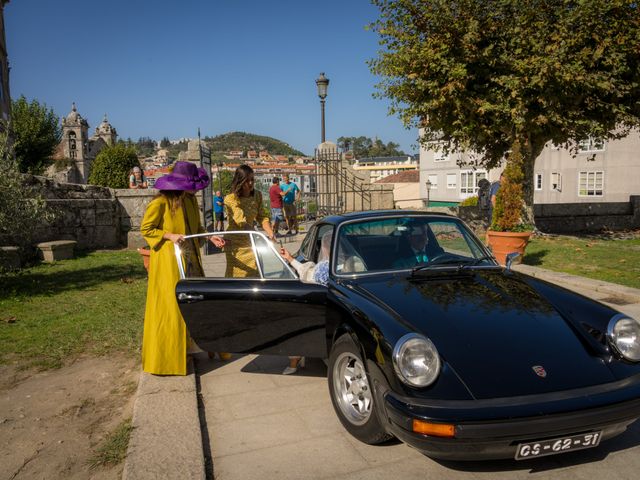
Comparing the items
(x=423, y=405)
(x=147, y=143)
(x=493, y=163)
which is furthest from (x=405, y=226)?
(x=147, y=143)

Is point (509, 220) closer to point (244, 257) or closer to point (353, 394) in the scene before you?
point (244, 257)

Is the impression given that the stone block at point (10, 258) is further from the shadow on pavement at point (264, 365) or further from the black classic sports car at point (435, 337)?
the black classic sports car at point (435, 337)

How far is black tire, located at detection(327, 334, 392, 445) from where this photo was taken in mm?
2947

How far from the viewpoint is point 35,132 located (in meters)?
37.3

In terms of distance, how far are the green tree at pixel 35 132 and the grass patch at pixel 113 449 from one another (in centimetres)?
3660

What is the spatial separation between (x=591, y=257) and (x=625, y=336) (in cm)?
873

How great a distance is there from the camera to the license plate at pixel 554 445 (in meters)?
2.45

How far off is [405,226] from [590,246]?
34.3 feet

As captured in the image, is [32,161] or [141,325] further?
[32,161]

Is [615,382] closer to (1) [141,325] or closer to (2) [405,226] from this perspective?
(2) [405,226]

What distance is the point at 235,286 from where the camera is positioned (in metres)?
3.70

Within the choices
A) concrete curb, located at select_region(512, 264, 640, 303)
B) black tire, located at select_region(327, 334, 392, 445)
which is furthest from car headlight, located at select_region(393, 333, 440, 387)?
concrete curb, located at select_region(512, 264, 640, 303)

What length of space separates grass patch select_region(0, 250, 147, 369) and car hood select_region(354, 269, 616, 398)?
3.29 metres

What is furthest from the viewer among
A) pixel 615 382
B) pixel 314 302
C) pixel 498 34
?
pixel 498 34
